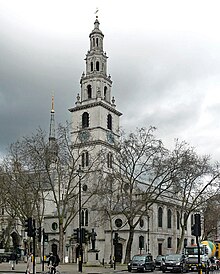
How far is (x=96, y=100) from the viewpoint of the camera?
73000mm

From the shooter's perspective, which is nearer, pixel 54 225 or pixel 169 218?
pixel 54 225

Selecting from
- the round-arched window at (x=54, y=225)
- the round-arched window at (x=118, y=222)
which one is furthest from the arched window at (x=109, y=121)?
the round-arched window at (x=54, y=225)

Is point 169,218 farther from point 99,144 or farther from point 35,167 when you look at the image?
point 35,167

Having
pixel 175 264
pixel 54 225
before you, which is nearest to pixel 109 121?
pixel 54 225

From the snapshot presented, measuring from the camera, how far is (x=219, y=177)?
175 ft

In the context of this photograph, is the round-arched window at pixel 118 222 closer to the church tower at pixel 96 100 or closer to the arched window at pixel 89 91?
the church tower at pixel 96 100

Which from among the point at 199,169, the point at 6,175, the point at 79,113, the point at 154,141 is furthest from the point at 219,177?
the point at 79,113

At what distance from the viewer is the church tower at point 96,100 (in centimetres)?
7269

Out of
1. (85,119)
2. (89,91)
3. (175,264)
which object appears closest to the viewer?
(175,264)

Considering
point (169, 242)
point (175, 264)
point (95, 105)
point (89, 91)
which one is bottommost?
point (169, 242)

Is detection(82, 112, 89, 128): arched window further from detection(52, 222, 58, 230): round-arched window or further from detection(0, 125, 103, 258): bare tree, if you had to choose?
detection(0, 125, 103, 258): bare tree

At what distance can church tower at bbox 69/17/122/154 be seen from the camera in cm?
7269

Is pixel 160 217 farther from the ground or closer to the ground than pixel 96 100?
closer to the ground

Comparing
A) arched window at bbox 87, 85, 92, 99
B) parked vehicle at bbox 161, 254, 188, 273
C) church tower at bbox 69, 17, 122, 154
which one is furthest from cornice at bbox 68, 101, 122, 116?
parked vehicle at bbox 161, 254, 188, 273
